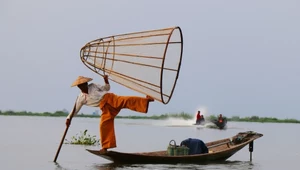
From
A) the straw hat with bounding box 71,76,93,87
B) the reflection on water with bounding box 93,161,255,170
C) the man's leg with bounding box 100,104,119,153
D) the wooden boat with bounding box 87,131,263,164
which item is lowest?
the reflection on water with bounding box 93,161,255,170

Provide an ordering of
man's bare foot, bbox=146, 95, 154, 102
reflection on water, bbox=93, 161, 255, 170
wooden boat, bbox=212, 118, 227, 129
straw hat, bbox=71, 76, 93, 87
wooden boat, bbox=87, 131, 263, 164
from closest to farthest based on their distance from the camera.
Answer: man's bare foot, bbox=146, 95, 154, 102, straw hat, bbox=71, 76, 93, 87, wooden boat, bbox=87, 131, 263, 164, reflection on water, bbox=93, 161, 255, 170, wooden boat, bbox=212, 118, 227, 129

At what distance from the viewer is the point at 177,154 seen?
12.4 meters

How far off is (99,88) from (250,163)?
4566mm

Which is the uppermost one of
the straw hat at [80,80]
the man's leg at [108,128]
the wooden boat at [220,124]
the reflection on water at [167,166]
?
the wooden boat at [220,124]

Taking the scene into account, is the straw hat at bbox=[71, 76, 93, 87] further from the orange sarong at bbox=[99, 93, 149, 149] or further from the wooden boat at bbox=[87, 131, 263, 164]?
the wooden boat at bbox=[87, 131, 263, 164]

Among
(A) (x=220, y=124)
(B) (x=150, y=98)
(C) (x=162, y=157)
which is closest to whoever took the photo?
(B) (x=150, y=98)

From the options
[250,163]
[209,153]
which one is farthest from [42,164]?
[250,163]

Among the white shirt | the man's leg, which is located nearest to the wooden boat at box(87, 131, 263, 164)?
the man's leg

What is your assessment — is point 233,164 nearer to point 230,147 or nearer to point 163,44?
point 230,147

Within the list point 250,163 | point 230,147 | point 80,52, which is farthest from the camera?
point 250,163

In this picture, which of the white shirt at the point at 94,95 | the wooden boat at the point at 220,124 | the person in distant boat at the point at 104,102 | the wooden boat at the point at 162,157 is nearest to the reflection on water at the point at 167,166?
the wooden boat at the point at 162,157

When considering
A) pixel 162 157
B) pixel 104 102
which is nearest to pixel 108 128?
pixel 104 102

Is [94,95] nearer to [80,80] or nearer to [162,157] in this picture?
[80,80]

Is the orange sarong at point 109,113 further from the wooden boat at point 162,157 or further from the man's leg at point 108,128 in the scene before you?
the wooden boat at point 162,157
